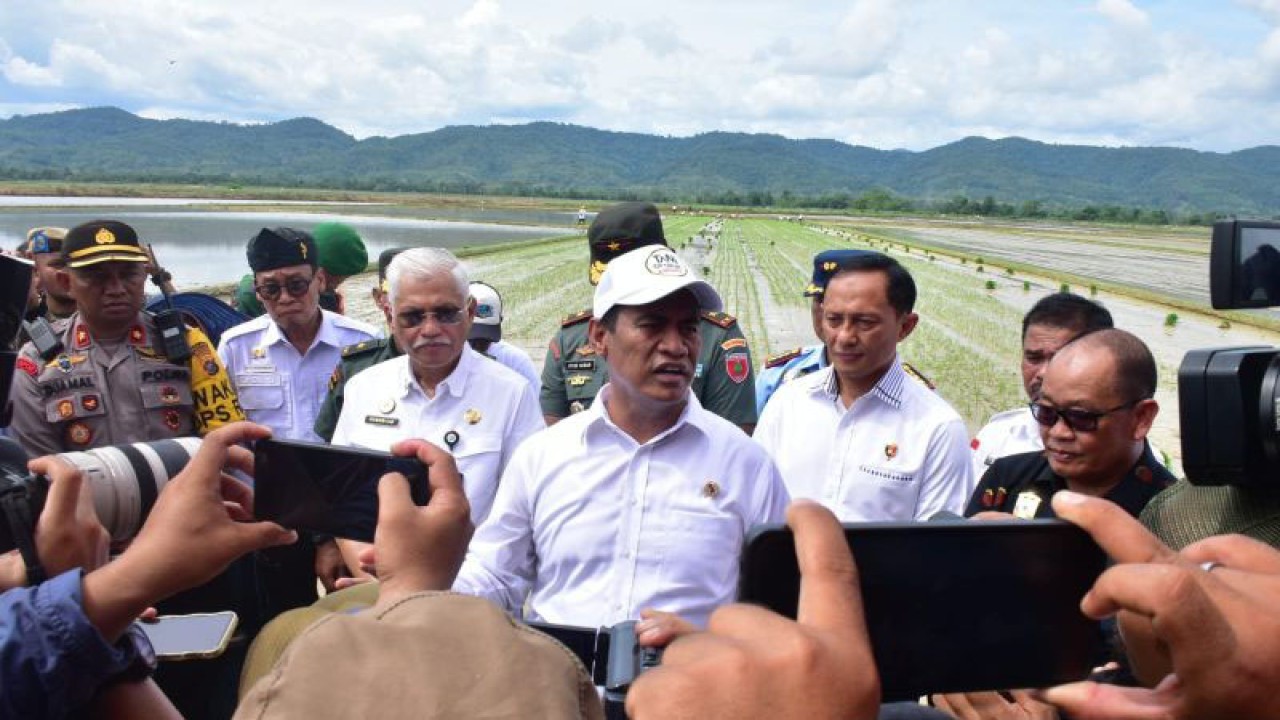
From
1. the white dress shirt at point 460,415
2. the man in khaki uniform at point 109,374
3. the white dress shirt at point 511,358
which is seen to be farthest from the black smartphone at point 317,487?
the white dress shirt at point 511,358

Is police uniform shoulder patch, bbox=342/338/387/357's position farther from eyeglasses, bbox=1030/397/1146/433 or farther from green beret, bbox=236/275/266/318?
eyeglasses, bbox=1030/397/1146/433

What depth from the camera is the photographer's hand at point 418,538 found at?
48.2 inches

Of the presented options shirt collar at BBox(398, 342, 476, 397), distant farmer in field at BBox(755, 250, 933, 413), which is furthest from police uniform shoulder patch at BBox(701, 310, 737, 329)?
shirt collar at BBox(398, 342, 476, 397)

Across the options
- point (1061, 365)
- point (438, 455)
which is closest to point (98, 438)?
point (438, 455)

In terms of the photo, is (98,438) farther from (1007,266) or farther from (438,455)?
(1007,266)

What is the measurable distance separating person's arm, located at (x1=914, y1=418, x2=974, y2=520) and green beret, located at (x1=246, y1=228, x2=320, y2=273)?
3.13m

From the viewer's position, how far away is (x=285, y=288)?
4.60 m

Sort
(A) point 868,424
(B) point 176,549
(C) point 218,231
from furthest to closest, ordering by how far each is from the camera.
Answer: (C) point 218,231, (A) point 868,424, (B) point 176,549

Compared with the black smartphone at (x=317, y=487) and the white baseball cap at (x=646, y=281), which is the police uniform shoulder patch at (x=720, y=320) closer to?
the white baseball cap at (x=646, y=281)

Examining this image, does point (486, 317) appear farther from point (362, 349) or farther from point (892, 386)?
point (892, 386)

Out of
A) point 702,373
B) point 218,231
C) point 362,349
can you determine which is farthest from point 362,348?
point 218,231

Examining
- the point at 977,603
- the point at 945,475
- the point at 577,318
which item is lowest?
the point at 945,475

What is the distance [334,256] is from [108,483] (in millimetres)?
4487

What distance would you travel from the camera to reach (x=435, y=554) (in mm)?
1263
